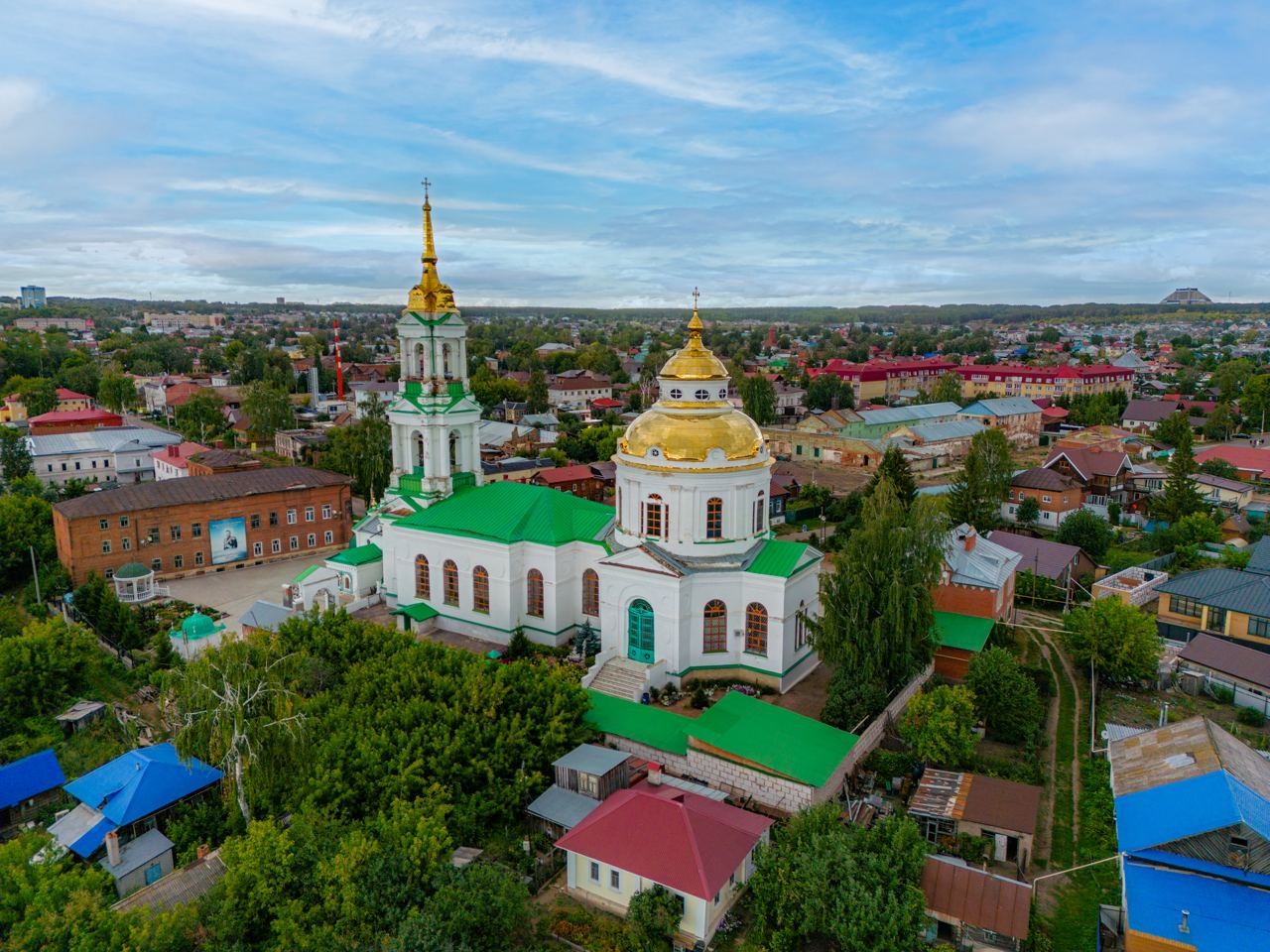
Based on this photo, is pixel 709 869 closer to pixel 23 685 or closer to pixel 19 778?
pixel 19 778

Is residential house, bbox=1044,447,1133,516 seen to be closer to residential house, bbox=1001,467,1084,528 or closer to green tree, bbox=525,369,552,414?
residential house, bbox=1001,467,1084,528

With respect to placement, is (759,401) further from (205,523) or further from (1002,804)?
(1002,804)

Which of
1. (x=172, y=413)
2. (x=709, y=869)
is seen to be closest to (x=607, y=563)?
(x=709, y=869)

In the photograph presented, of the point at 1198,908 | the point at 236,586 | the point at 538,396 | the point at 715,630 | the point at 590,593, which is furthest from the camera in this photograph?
the point at 538,396

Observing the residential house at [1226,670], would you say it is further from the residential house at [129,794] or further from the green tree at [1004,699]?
the residential house at [129,794]

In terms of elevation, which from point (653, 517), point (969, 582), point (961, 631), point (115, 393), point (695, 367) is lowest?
point (961, 631)

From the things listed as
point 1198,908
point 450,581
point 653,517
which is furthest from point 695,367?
point 1198,908

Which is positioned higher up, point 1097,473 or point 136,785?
point 1097,473

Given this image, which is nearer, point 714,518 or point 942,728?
point 942,728
